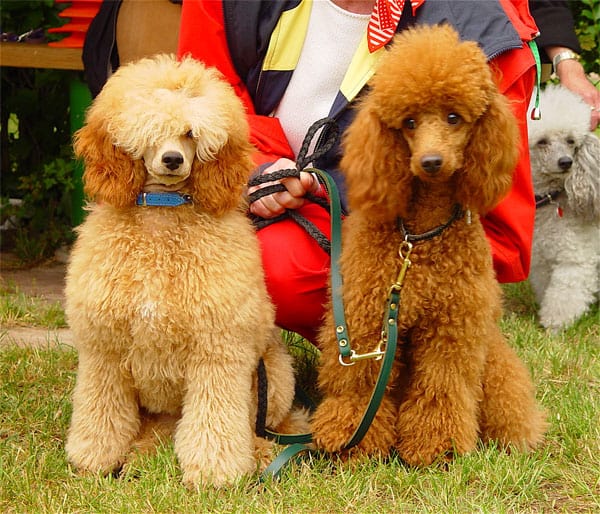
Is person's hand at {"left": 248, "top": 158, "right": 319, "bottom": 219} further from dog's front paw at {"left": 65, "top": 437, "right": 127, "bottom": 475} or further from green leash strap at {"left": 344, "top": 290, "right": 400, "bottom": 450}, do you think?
dog's front paw at {"left": 65, "top": 437, "right": 127, "bottom": 475}

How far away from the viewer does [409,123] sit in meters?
1.96

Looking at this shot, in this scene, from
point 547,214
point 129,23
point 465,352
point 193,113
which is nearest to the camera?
point 193,113

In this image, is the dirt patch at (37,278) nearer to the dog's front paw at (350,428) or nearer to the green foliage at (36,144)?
the green foliage at (36,144)

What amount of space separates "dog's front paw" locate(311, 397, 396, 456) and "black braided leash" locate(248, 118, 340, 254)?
0.49m

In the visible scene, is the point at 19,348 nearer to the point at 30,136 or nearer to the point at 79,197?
the point at 79,197

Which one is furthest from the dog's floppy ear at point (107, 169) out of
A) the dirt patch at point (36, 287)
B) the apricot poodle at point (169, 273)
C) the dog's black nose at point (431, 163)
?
the dirt patch at point (36, 287)

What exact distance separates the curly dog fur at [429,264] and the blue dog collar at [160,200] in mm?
432

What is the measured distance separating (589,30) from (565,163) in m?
0.89

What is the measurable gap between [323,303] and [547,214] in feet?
6.93

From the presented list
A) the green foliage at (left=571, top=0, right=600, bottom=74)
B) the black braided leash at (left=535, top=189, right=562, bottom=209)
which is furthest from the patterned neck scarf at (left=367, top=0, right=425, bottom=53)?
the green foliage at (left=571, top=0, right=600, bottom=74)

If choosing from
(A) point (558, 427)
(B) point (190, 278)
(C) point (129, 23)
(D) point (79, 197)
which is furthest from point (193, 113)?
(D) point (79, 197)

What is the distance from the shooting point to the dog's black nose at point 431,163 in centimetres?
187

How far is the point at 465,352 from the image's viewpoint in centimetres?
214

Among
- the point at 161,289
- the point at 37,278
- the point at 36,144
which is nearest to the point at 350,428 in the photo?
the point at 161,289
